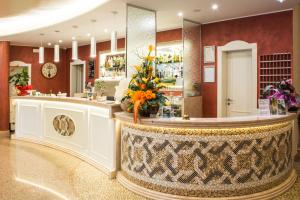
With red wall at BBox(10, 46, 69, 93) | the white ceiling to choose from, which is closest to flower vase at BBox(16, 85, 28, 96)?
the white ceiling

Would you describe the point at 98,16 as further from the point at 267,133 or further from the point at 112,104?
the point at 267,133

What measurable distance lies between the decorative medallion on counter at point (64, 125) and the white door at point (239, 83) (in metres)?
3.70

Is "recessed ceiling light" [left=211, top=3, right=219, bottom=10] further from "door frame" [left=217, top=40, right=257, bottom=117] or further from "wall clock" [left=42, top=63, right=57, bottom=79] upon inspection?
"wall clock" [left=42, top=63, right=57, bottom=79]

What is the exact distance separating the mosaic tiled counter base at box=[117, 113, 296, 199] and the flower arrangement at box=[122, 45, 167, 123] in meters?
0.24

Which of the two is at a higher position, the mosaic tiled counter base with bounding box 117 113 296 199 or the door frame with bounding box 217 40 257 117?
the door frame with bounding box 217 40 257 117

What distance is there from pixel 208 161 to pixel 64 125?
12.2 feet

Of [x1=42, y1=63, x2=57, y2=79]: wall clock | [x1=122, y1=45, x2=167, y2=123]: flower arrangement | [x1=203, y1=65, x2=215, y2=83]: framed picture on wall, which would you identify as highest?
[x1=42, y1=63, x2=57, y2=79]: wall clock

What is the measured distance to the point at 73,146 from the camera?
235 inches

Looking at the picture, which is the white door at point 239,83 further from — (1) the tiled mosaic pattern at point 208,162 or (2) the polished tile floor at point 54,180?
(1) the tiled mosaic pattern at point 208,162

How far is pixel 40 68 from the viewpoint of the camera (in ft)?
36.2

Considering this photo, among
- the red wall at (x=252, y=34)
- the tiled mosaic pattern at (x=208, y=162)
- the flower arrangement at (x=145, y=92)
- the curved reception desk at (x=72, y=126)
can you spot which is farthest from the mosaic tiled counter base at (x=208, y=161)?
the red wall at (x=252, y=34)

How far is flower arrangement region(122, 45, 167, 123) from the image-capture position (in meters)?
3.76

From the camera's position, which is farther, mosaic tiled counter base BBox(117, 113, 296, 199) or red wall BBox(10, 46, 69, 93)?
red wall BBox(10, 46, 69, 93)

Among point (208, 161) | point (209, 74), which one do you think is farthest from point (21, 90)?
point (208, 161)
